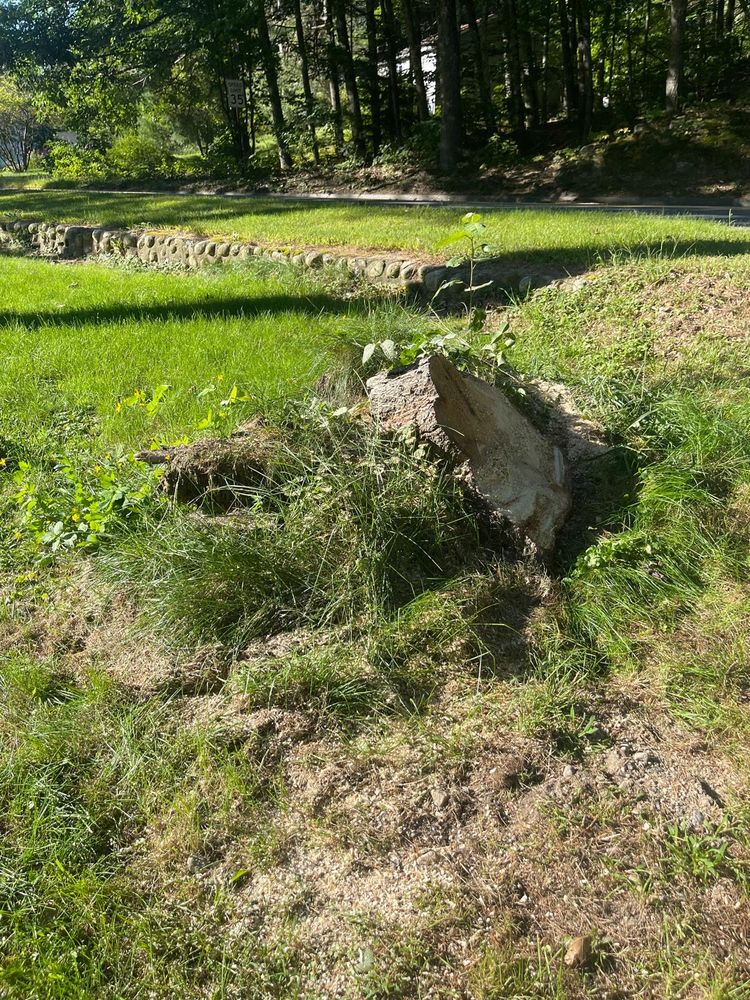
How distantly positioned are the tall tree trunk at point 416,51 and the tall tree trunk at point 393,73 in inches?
22.1

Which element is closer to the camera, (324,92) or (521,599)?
(521,599)

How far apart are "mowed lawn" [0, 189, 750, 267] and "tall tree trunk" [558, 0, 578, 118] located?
7998mm

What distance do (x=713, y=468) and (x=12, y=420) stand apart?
4.30 metres

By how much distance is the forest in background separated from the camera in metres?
16.8

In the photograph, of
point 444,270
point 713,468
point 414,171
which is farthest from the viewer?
point 414,171

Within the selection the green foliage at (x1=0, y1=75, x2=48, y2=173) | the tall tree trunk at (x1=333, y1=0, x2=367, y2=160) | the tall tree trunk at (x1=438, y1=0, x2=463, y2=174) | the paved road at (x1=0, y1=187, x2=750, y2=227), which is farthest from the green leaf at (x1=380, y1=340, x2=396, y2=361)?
the green foliage at (x1=0, y1=75, x2=48, y2=173)

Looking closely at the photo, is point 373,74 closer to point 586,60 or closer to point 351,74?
point 351,74

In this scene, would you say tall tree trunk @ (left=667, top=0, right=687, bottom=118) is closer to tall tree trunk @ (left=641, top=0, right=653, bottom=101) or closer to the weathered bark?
tall tree trunk @ (left=641, top=0, right=653, bottom=101)

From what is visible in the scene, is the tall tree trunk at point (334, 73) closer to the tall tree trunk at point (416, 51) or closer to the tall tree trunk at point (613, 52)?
the tall tree trunk at point (416, 51)

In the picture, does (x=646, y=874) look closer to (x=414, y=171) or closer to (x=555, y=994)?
(x=555, y=994)

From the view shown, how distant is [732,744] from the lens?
103 inches

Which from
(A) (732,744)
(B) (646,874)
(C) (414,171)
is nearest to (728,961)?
(B) (646,874)

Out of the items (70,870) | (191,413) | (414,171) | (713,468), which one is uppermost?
(414,171)

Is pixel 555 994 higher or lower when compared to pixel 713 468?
lower
